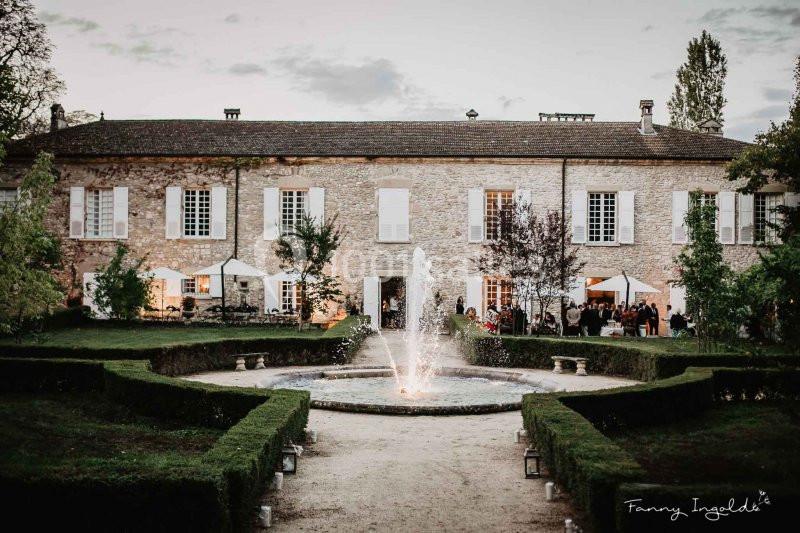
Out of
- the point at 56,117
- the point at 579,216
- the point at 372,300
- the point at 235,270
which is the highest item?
the point at 56,117

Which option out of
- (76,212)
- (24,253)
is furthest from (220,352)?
(76,212)

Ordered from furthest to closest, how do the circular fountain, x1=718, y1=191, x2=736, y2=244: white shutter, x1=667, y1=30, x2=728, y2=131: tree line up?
x1=667, y1=30, x2=728, y2=131: tree → x1=718, y1=191, x2=736, y2=244: white shutter → the circular fountain

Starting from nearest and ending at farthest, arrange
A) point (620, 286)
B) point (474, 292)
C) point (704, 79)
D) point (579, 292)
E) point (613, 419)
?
point (613, 419)
point (620, 286)
point (579, 292)
point (474, 292)
point (704, 79)

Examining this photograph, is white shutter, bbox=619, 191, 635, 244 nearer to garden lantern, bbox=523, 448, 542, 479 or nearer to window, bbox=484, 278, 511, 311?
window, bbox=484, 278, 511, 311

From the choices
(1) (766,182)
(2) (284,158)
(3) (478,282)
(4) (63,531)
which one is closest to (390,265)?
(3) (478,282)

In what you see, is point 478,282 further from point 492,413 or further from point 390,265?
point 492,413

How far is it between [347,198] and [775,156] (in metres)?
13.5

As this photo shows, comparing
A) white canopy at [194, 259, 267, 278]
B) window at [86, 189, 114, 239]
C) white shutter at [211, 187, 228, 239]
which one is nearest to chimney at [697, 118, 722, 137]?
white canopy at [194, 259, 267, 278]

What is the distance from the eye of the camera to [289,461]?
7.05m

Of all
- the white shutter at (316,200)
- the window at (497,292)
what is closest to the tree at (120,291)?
the white shutter at (316,200)

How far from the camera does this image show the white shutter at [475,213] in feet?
79.6

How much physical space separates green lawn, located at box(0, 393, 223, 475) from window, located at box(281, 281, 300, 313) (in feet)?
46.6

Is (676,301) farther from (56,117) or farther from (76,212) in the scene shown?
(56,117)

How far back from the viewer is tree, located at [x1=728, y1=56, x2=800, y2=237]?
20734 mm
